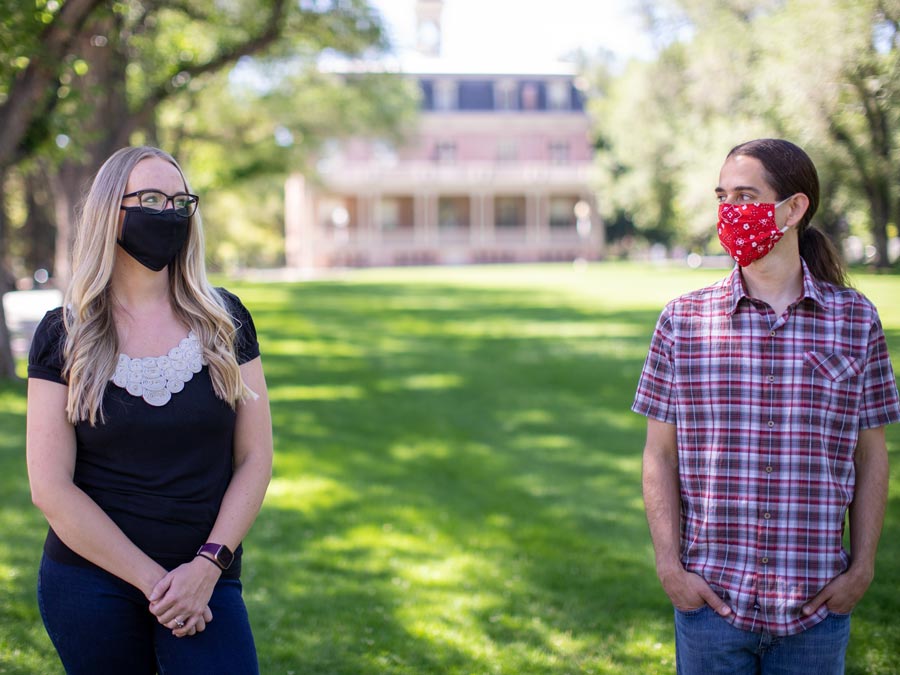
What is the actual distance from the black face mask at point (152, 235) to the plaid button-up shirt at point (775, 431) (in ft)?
4.90

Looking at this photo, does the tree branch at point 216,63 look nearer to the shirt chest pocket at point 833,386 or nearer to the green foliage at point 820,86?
the green foliage at point 820,86

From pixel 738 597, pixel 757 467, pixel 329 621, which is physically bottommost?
pixel 329 621

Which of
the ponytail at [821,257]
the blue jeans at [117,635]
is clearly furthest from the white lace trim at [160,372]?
the ponytail at [821,257]

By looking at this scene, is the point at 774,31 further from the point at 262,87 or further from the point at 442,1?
the point at 442,1

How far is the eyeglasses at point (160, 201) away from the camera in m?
2.78

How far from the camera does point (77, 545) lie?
2.59 metres

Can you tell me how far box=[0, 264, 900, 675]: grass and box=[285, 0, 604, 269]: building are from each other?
127 ft

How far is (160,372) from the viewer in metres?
2.71

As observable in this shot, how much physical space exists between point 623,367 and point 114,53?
9.41 metres

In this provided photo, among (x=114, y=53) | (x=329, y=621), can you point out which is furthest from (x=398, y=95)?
(x=329, y=621)

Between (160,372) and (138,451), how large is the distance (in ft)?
0.76

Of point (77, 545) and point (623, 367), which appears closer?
point (77, 545)

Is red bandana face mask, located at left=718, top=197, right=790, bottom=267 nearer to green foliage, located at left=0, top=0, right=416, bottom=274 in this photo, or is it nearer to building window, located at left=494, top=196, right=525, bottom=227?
green foliage, located at left=0, top=0, right=416, bottom=274

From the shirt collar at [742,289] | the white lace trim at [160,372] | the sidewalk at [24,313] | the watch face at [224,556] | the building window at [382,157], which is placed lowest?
the sidewalk at [24,313]
